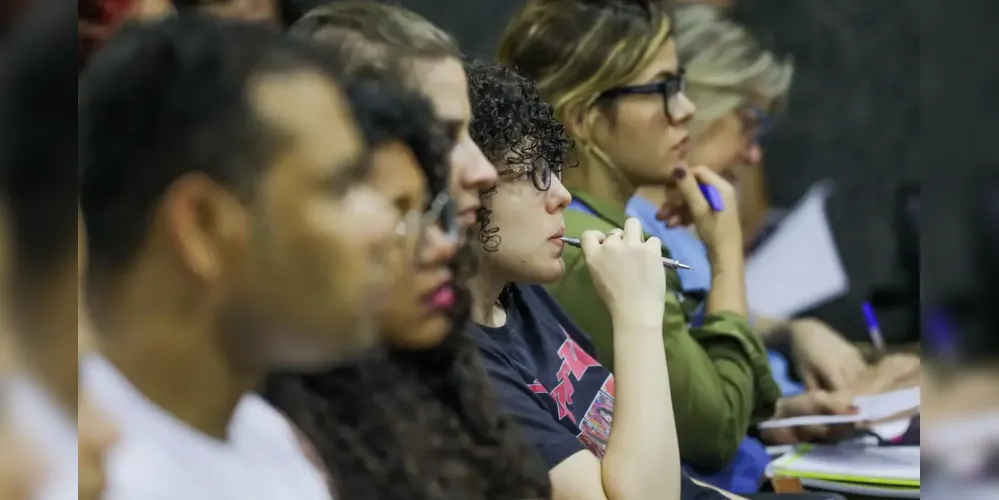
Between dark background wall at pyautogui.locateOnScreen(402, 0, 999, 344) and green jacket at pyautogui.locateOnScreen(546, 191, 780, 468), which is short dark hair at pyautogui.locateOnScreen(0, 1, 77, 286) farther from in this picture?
dark background wall at pyautogui.locateOnScreen(402, 0, 999, 344)

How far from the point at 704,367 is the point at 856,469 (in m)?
0.28

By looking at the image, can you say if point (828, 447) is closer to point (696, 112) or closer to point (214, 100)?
point (696, 112)

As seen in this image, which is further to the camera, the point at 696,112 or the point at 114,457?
the point at 696,112

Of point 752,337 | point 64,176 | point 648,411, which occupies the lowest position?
point 752,337

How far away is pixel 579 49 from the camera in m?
0.96

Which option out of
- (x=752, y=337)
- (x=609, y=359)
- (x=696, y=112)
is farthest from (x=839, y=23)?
(x=609, y=359)

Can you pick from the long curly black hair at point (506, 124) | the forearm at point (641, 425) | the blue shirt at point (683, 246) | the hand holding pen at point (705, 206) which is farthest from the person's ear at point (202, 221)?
the hand holding pen at point (705, 206)

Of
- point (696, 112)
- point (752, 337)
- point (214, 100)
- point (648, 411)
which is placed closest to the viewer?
point (214, 100)

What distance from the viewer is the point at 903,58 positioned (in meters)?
1.33

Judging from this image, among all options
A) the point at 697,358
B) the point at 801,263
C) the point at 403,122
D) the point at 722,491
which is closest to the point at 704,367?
the point at 697,358

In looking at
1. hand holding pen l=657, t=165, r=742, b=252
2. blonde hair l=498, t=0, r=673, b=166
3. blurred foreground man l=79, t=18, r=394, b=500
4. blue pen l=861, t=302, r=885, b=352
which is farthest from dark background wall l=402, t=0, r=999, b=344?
blurred foreground man l=79, t=18, r=394, b=500

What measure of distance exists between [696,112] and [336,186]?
635mm

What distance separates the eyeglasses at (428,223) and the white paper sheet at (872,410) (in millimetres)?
597

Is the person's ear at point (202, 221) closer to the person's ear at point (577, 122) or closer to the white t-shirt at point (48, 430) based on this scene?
the white t-shirt at point (48, 430)
